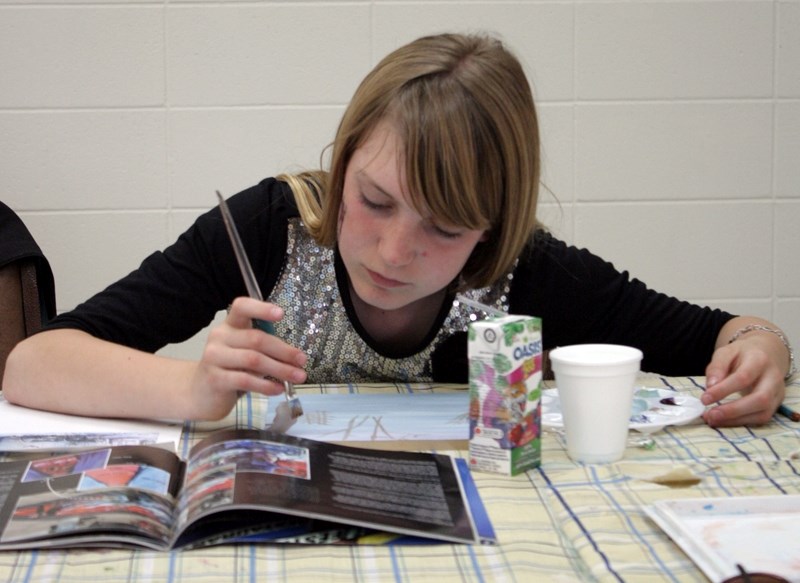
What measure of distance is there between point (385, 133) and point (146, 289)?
43 centimetres

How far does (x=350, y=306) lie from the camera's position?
1.50m

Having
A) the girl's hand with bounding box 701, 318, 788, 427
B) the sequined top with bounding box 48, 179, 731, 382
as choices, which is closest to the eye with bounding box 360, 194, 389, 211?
the sequined top with bounding box 48, 179, 731, 382

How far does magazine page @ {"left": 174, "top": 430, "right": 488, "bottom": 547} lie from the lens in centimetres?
82

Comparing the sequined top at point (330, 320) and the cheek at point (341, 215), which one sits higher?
the cheek at point (341, 215)

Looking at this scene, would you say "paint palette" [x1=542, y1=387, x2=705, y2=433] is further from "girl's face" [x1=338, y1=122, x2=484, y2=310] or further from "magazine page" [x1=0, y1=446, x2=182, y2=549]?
"magazine page" [x1=0, y1=446, x2=182, y2=549]

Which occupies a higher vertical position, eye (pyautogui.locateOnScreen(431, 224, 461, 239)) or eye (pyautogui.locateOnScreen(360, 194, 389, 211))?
eye (pyautogui.locateOnScreen(360, 194, 389, 211))

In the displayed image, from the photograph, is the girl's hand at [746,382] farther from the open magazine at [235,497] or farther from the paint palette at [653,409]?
the open magazine at [235,497]

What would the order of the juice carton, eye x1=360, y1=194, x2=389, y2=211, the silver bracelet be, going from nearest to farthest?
the juice carton < eye x1=360, y1=194, x2=389, y2=211 < the silver bracelet

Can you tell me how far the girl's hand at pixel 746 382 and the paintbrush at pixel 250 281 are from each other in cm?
49

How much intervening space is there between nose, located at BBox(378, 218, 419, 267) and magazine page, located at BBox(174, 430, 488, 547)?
256 millimetres

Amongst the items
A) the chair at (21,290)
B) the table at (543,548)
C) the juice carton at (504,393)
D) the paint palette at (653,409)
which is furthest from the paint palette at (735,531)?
the chair at (21,290)

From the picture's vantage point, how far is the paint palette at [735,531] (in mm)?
749

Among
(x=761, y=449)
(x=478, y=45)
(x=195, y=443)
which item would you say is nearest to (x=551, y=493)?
(x=761, y=449)

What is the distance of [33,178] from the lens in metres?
2.50
